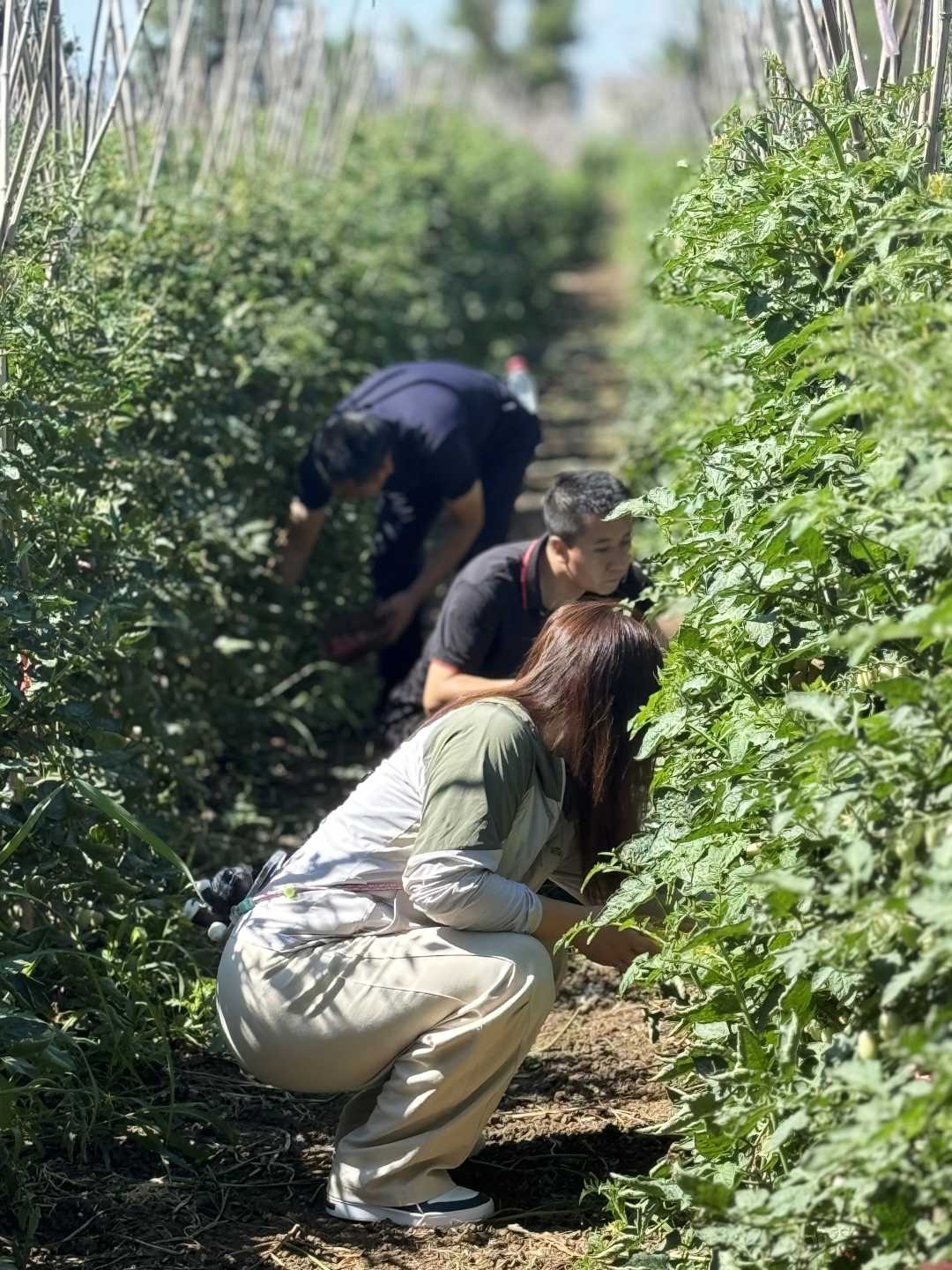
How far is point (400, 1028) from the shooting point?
2932mm

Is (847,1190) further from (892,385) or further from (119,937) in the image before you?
(119,937)

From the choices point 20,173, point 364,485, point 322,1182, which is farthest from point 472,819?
point 364,485

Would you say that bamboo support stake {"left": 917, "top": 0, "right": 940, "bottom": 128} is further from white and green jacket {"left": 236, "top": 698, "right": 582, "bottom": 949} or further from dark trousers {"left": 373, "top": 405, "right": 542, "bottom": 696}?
dark trousers {"left": 373, "top": 405, "right": 542, "bottom": 696}

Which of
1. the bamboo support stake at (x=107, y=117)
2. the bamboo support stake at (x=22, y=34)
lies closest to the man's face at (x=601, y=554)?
the bamboo support stake at (x=107, y=117)

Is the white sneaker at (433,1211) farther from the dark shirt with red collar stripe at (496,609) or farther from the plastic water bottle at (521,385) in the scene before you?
the plastic water bottle at (521,385)

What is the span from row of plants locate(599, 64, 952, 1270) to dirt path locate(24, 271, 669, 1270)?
0.61 ft

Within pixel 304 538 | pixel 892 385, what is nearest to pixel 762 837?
pixel 892 385

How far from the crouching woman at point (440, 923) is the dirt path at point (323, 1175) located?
0.34 ft

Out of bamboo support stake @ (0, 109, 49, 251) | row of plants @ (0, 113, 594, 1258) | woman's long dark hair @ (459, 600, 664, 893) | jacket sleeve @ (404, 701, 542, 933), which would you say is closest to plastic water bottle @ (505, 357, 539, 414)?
row of plants @ (0, 113, 594, 1258)

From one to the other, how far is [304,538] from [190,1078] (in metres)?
2.36

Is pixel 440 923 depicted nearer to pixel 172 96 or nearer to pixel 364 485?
pixel 364 485

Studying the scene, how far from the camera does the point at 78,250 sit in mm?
4227

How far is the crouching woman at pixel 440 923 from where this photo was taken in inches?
113

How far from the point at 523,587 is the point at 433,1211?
1671 mm
